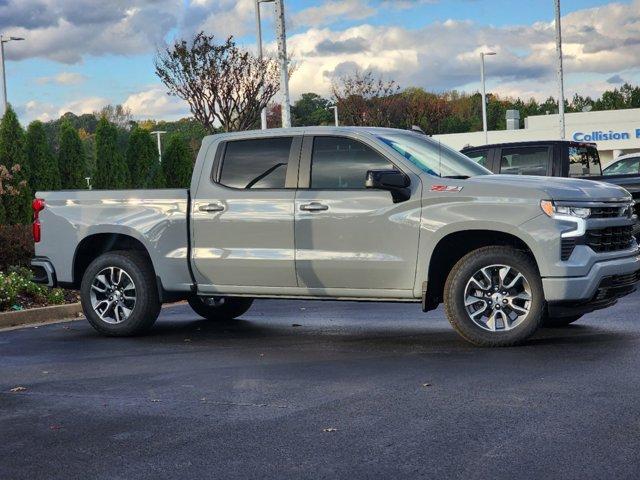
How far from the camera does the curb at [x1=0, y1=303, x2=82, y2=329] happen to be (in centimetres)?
1291

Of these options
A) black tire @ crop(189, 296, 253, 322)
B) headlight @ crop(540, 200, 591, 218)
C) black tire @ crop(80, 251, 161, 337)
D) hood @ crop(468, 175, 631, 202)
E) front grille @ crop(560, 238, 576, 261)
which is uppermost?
hood @ crop(468, 175, 631, 202)

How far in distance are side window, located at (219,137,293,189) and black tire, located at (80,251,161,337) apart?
4.22 feet

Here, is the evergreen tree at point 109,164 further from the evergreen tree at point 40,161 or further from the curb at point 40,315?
the curb at point 40,315

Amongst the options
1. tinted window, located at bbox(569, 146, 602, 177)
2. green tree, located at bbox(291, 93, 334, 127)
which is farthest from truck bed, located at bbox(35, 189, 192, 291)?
green tree, located at bbox(291, 93, 334, 127)

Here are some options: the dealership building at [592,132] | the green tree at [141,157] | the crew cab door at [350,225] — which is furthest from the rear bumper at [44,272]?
the dealership building at [592,132]

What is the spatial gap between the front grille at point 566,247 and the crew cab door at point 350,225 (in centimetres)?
126

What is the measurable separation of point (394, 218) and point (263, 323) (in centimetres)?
299

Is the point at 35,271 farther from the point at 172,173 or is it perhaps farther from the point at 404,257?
the point at 172,173

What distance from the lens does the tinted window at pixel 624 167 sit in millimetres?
18803

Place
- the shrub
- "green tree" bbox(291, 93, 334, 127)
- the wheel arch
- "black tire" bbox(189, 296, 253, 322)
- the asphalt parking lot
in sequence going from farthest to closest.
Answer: "green tree" bbox(291, 93, 334, 127)
the shrub
"black tire" bbox(189, 296, 253, 322)
the wheel arch
the asphalt parking lot

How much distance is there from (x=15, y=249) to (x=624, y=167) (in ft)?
34.1

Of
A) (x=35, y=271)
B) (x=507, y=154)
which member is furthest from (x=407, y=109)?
(x=35, y=271)

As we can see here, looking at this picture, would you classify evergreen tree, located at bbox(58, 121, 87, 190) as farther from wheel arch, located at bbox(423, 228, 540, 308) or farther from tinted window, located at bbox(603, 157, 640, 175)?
wheel arch, located at bbox(423, 228, 540, 308)

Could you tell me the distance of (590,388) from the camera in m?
7.37
